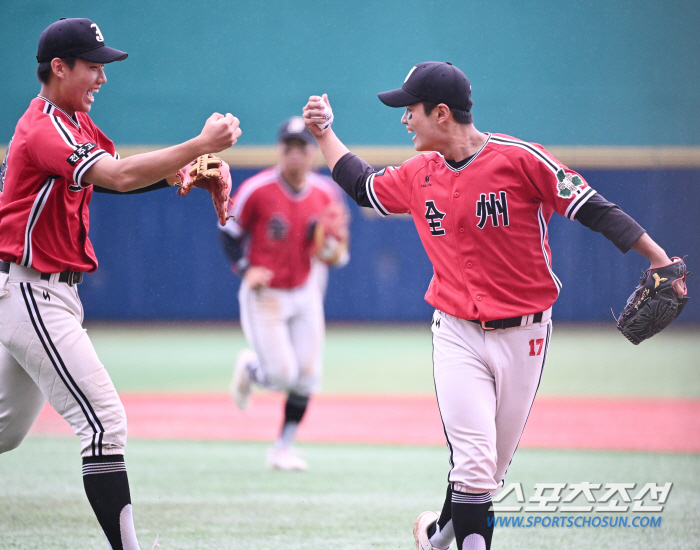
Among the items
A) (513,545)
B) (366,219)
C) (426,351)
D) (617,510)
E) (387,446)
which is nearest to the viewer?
(513,545)

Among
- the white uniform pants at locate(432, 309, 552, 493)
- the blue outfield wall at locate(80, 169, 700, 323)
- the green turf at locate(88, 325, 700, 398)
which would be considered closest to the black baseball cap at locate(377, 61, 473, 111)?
the white uniform pants at locate(432, 309, 552, 493)

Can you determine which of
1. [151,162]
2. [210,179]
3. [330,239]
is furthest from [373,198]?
[330,239]

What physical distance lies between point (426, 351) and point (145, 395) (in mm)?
5379

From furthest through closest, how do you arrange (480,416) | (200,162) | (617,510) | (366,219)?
(366,219)
(617,510)
(200,162)
(480,416)

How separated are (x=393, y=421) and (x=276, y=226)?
2.27 meters

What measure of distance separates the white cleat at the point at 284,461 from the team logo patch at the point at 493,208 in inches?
111

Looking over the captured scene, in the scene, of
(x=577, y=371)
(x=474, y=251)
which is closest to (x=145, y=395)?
(x=577, y=371)

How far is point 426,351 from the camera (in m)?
12.6

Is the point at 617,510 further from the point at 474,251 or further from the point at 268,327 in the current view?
the point at 268,327

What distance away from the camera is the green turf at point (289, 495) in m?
3.59

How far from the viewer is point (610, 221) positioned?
2.73 metres

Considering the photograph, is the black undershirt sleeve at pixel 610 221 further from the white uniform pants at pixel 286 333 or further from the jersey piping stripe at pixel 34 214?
the white uniform pants at pixel 286 333

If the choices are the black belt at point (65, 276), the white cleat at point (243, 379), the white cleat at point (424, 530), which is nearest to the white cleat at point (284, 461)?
the white cleat at point (243, 379)

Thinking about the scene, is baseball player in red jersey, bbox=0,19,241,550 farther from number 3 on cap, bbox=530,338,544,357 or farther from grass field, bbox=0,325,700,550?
number 3 on cap, bbox=530,338,544,357
